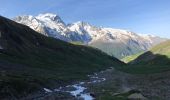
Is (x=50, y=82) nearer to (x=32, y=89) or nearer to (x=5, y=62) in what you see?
(x=32, y=89)

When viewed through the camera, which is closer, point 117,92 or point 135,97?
point 135,97

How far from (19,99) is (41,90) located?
65.6 ft

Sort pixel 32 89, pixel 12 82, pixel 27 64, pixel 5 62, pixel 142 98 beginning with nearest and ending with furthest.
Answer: pixel 142 98 < pixel 12 82 < pixel 32 89 < pixel 5 62 < pixel 27 64

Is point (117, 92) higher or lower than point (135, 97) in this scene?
higher

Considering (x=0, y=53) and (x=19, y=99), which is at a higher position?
(x=0, y=53)

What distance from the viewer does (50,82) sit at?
128250 mm

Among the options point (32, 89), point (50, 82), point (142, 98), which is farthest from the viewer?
point (50, 82)

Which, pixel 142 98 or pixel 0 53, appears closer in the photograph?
pixel 142 98

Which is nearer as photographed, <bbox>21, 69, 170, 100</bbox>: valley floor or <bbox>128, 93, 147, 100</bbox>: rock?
<bbox>128, 93, 147, 100</bbox>: rock

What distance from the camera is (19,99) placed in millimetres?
88375

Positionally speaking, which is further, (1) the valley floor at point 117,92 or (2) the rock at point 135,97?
(1) the valley floor at point 117,92

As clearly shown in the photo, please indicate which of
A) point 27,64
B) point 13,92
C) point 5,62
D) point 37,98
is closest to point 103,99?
point 37,98

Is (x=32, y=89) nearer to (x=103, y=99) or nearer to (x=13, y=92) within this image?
(x=13, y=92)

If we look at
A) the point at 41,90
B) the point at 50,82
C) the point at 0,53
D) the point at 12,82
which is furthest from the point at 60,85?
the point at 0,53
